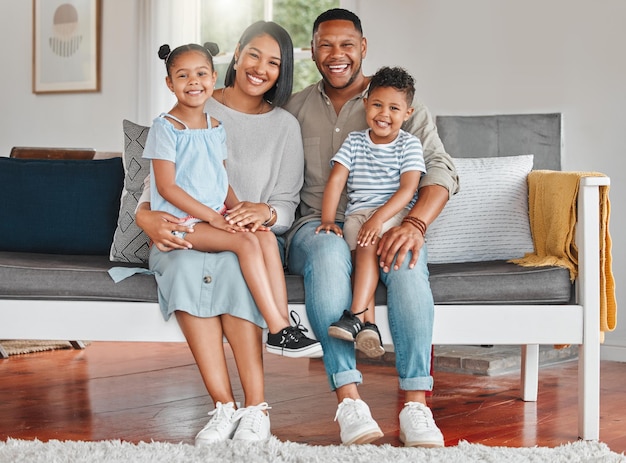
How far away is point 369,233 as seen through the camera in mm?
2549

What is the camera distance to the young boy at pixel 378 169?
2.64 m

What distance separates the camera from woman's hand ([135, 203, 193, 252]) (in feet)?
8.26

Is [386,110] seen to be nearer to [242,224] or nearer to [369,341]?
[242,224]

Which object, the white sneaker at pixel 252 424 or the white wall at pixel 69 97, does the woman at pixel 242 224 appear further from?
the white wall at pixel 69 97

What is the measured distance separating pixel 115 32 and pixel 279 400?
385cm

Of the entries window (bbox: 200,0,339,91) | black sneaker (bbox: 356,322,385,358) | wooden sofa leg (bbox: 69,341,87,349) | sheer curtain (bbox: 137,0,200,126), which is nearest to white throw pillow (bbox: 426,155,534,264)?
black sneaker (bbox: 356,322,385,358)

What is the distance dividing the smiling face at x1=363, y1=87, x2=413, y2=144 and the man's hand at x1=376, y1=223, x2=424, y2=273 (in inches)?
13.1

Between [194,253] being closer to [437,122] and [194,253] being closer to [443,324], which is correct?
[443,324]

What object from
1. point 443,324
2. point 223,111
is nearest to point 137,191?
point 223,111

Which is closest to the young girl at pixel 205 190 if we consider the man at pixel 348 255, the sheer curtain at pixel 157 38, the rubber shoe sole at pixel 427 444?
the man at pixel 348 255

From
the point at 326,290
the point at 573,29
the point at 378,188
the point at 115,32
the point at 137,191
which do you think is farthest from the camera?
the point at 115,32

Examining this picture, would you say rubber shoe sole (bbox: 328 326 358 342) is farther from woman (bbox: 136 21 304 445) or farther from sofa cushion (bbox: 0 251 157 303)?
sofa cushion (bbox: 0 251 157 303)

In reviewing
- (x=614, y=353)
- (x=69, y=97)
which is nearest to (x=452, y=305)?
(x=614, y=353)

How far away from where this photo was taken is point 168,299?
2.51m
